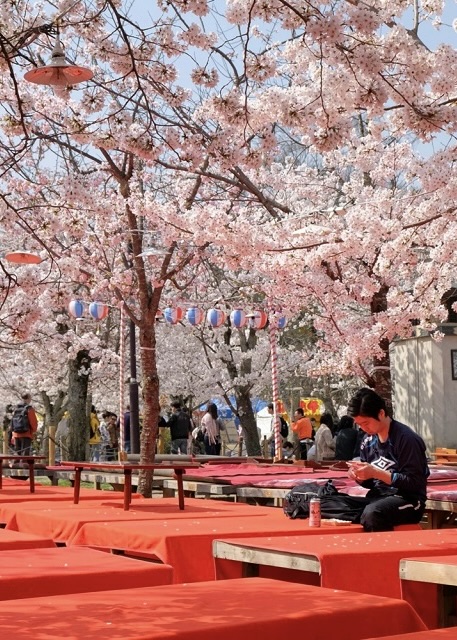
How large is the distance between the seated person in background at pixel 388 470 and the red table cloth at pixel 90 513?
1.24 m

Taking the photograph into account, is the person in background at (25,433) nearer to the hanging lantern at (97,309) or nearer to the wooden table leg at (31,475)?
the hanging lantern at (97,309)

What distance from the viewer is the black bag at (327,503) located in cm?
712

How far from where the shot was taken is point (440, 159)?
1108cm

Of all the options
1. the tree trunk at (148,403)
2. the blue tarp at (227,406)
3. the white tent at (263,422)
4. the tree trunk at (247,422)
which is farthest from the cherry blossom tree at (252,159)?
the white tent at (263,422)

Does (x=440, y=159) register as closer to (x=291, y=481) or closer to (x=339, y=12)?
(x=291, y=481)

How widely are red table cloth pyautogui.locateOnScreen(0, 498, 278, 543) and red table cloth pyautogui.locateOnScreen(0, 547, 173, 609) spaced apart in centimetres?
155

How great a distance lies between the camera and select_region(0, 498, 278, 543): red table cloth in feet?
24.7

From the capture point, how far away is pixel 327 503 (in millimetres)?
7242

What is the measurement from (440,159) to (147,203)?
11.7 ft

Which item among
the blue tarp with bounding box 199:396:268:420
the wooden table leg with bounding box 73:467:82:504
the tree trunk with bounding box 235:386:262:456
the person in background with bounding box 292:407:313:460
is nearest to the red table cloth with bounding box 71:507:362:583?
the wooden table leg with bounding box 73:467:82:504

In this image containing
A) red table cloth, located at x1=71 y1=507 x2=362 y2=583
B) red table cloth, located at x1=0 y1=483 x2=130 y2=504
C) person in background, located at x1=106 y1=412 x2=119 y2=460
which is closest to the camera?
red table cloth, located at x1=71 y1=507 x2=362 y2=583

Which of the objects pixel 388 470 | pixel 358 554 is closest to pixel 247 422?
pixel 388 470

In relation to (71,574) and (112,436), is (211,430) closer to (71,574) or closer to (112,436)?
(112,436)

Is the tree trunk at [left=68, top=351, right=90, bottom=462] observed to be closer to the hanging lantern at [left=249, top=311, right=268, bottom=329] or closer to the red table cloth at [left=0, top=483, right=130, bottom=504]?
the hanging lantern at [left=249, top=311, right=268, bottom=329]
